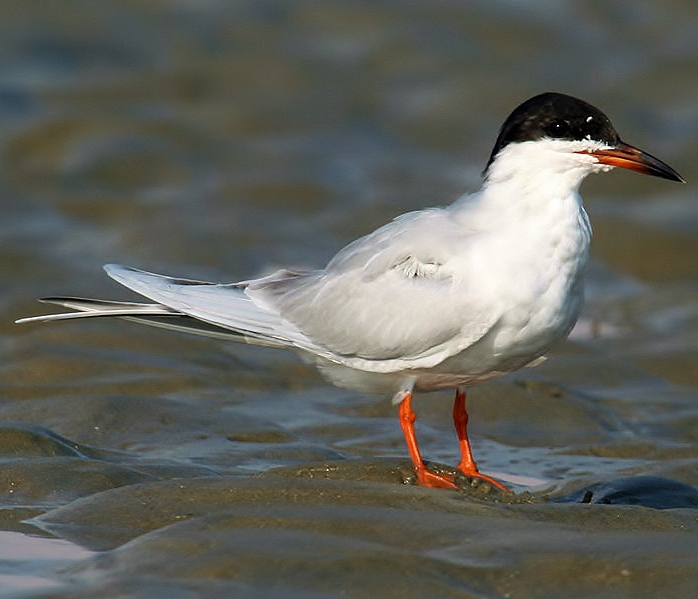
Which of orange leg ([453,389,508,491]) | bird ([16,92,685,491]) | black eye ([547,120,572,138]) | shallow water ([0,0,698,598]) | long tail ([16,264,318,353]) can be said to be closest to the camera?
shallow water ([0,0,698,598])

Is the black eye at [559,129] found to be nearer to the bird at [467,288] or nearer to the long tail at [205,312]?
the bird at [467,288]

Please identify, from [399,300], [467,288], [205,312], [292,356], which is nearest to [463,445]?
[399,300]

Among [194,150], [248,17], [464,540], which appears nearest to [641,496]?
[464,540]

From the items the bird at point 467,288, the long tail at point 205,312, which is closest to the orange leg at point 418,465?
the bird at point 467,288

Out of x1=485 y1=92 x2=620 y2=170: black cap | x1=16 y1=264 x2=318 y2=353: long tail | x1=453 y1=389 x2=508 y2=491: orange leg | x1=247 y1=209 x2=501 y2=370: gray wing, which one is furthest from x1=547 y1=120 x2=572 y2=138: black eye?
x1=16 y1=264 x2=318 y2=353: long tail

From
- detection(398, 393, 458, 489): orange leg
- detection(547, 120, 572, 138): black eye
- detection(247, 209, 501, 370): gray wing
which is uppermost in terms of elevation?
detection(547, 120, 572, 138): black eye

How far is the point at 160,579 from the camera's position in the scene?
11.4ft

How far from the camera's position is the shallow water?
3710 mm

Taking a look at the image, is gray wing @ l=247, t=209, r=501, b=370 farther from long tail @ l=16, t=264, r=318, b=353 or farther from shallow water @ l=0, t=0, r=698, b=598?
shallow water @ l=0, t=0, r=698, b=598

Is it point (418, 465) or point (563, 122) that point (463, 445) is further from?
point (563, 122)

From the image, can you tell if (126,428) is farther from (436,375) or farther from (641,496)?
(641,496)

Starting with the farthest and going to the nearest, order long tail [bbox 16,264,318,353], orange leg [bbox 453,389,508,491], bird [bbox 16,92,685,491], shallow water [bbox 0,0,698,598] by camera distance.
A: long tail [bbox 16,264,318,353], orange leg [bbox 453,389,508,491], bird [bbox 16,92,685,491], shallow water [bbox 0,0,698,598]

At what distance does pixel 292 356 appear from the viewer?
711 cm

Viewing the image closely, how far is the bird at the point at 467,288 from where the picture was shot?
4.62 meters
